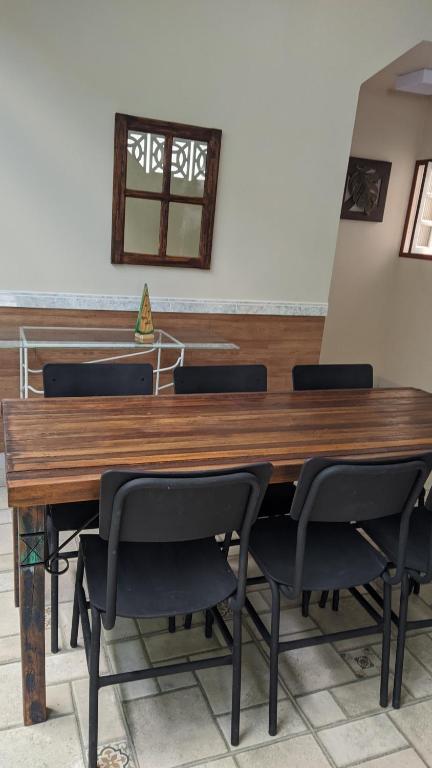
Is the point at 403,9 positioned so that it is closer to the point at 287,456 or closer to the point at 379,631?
the point at 287,456

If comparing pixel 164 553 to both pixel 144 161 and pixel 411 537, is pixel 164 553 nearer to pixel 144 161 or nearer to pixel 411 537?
pixel 411 537

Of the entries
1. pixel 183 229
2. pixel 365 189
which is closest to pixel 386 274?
pixel 365 189

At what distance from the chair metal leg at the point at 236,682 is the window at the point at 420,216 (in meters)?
4.12

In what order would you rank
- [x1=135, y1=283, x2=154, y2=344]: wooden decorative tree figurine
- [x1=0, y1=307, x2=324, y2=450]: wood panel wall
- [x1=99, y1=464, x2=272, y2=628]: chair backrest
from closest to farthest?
[x1=99, y1=464, x2=272, y2=628]: chair backrest → [x1=135, y1=283, x2=154, y2=344]: wooden decorative tree figurine → [x1=0, y1=307, x2=324, y2=450]: wood panel wall

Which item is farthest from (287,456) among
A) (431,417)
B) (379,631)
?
(431,417)

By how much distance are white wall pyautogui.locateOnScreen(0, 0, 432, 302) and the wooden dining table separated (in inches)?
57.6

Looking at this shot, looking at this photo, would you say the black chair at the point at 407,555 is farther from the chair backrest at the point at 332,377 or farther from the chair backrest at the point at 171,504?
the chair backrest at the point at 332,377

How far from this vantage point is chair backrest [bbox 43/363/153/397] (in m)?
2.12

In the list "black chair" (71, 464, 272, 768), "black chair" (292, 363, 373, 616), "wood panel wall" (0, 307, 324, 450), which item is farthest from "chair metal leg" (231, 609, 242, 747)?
"wood panel wall" (0, 307, 324, 450)

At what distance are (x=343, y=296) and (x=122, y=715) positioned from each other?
164 inches

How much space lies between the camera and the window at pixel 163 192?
318 cm

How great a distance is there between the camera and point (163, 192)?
→ 3.30 m

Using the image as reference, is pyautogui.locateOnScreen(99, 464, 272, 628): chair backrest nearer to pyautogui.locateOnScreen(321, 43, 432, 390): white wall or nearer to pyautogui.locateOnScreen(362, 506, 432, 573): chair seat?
pyautogui.locateOnScreen(362, 506, 432, 573): chair seat

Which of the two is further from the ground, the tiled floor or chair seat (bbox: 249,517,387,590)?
chair seat (bbox: 249,517,387,590)
